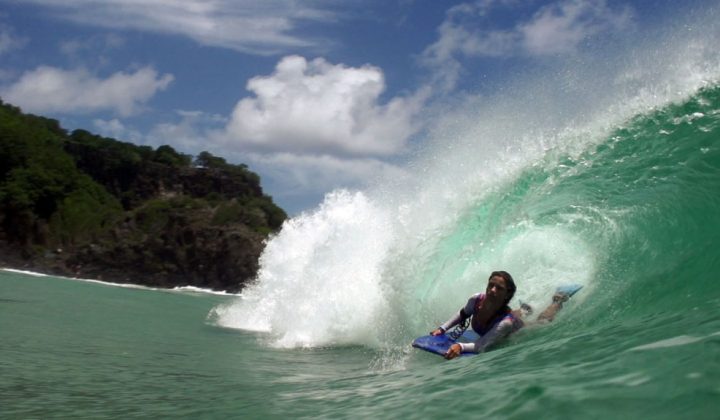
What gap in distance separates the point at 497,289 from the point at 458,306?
2.86 m

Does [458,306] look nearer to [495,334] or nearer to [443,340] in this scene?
[443,340]

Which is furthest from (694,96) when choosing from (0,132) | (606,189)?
(0,132)

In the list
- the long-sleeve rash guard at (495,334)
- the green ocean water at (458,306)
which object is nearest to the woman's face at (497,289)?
the long-sleeve rash guard at (495,334)

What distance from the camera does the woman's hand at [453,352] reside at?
6840mm

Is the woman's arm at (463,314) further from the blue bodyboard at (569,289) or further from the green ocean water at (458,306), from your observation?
the blue bodyboard at (569,289)

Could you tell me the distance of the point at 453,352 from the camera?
6.88 m

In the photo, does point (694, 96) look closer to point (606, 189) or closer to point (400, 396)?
point (606, 189)

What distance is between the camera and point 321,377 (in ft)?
23.7

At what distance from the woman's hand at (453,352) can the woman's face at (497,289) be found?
0.92 meters

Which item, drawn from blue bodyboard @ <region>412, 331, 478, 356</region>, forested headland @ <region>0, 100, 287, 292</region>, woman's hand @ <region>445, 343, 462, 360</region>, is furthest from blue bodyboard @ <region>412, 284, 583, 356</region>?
forested headland @ <region>0, 100, 287, 292</region>

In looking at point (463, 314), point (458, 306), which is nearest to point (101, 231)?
point (458, 306)

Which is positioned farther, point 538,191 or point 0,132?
point 0,132

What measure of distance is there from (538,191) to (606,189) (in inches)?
54.1

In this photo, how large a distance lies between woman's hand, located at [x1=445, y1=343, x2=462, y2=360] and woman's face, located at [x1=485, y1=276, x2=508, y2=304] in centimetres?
92
